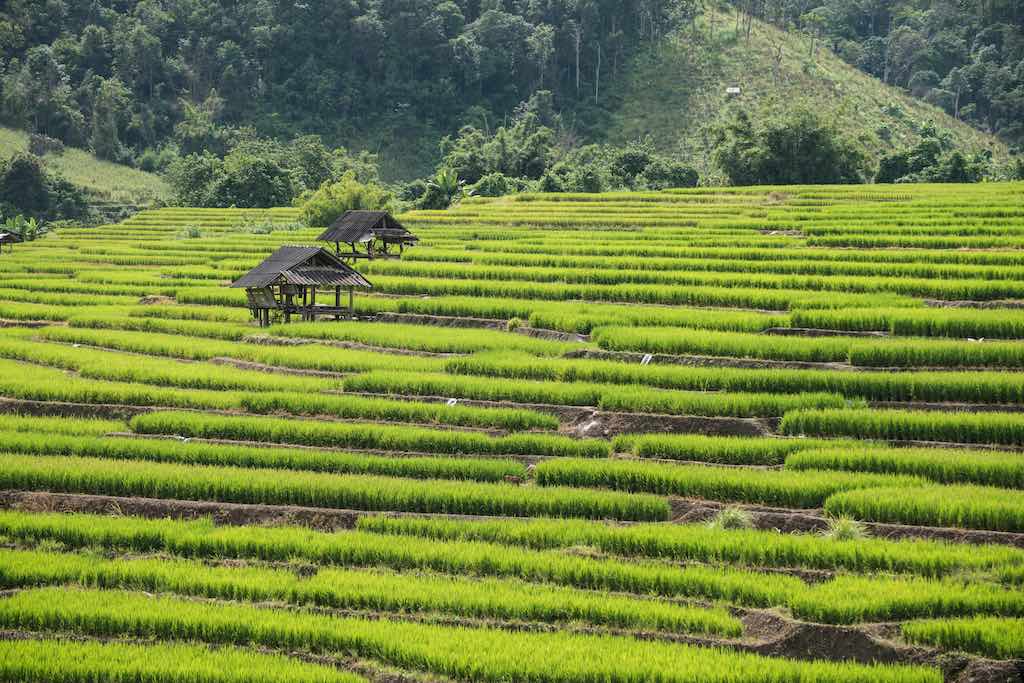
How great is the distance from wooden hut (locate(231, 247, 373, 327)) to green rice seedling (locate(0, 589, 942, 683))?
689 inches

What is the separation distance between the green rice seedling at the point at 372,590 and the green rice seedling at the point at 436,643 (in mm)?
454

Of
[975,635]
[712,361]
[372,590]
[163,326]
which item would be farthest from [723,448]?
[163,326]

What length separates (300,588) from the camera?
1399 centimetres

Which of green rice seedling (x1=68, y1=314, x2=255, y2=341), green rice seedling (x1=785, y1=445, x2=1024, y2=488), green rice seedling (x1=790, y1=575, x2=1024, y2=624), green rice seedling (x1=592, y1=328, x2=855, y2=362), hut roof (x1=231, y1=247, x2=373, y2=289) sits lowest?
green rice seedling (x1=790, y1=575, x2=1024, y2=624)

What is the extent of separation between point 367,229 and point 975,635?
30048mm

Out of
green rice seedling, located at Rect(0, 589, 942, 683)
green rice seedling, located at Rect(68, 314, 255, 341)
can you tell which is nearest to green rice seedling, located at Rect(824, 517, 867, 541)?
green rice seedling, located at Rect(0, 589, 942, 683)

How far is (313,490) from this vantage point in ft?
57.6

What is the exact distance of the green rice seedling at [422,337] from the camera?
2730 cm

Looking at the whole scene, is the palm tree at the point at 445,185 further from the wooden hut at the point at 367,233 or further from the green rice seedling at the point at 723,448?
the green rice seedling at the point at 723,448

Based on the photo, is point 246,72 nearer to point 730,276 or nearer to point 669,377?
point 730,276

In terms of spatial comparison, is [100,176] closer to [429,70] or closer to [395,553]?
[429,70]

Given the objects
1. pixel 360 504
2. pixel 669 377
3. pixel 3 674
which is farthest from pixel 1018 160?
pixel 3 674

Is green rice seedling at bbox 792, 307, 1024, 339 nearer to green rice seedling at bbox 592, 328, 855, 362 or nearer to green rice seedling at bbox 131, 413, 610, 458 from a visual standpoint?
green rice seedling at bbox 592, 328, 855, 362

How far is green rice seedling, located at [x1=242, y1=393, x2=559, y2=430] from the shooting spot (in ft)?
70.6
